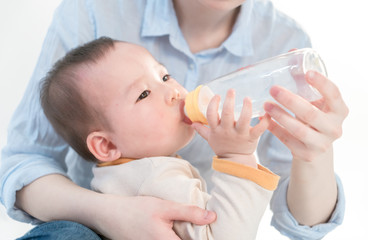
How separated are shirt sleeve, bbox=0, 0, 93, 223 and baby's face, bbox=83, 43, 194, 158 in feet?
0.82

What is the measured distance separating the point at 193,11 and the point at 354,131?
129 cm

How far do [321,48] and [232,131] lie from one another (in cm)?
138

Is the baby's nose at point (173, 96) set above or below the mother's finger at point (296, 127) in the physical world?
below

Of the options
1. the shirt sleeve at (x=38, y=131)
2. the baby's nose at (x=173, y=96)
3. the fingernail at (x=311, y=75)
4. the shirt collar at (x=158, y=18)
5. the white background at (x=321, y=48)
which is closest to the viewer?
the fingernail at (x=311, y=75)

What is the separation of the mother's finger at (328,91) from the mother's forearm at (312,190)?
221 mm

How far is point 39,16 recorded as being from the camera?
2.16 m

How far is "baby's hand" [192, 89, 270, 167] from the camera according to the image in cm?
89

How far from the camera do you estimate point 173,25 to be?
135 cm

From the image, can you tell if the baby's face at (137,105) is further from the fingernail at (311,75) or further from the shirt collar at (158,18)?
the fingernail at (311,75)

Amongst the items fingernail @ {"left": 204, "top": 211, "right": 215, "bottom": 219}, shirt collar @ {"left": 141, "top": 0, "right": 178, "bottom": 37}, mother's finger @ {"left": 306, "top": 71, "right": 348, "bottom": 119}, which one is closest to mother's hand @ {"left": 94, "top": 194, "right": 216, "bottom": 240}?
fingernail @ {"left": 204, "top": 211, "right": 215, "bottom": 219}

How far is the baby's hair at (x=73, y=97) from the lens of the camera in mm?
1142

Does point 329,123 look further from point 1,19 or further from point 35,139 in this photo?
point 1,19

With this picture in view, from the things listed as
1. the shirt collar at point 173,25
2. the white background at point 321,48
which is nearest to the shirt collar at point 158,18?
the shirt collar at point 173,25

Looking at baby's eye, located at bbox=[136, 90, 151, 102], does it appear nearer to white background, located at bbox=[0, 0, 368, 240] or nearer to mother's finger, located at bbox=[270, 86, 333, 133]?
mother's finger, located at bbox=[270, 86, 333, 133]
